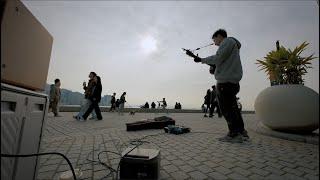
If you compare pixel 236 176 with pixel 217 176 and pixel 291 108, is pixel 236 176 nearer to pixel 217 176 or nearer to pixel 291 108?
pixel 217 176

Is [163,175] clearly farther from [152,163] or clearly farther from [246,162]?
[246,162]

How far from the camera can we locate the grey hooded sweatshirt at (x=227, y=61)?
13.2 feet

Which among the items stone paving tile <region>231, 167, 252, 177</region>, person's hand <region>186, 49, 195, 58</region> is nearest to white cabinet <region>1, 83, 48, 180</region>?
stone paving tile <region>231, 167, 252, 177</region>

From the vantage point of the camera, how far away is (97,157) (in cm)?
273

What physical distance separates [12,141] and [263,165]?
266cm

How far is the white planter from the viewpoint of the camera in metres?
4.24

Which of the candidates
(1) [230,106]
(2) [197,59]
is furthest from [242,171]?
(2) [197,59]

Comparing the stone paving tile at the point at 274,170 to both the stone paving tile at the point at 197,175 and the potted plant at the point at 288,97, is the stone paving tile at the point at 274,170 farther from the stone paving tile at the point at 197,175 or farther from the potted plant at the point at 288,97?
the potted plant at the point at 288,97

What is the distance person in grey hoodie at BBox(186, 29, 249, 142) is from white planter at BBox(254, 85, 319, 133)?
1.09 meters

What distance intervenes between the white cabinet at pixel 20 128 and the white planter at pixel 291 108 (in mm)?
4747

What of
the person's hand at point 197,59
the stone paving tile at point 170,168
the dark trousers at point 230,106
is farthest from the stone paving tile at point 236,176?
the person's hand at point 197,59

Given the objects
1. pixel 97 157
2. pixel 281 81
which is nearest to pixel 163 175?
pixel 97 157

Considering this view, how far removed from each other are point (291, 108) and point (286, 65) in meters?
1.57

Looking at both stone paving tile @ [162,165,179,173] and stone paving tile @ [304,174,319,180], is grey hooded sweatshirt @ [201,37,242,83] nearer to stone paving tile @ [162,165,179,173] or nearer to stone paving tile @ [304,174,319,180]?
stone paving tile @ [304,174,319,180]
